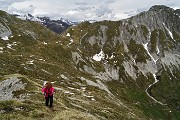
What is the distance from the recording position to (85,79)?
157125mm

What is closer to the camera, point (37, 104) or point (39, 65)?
point (37, 104)

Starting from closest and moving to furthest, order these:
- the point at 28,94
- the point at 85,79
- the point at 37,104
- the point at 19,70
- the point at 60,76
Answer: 1. the point at 37,104
2. the point at 28,94
3. the point at 19,70
4. the point at 60,76
5. the point at 85,79

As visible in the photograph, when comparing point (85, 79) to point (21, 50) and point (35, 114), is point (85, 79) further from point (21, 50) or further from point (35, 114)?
point (35, 114)

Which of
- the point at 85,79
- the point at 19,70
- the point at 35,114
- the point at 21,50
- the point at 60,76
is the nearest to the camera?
the point at 35,114

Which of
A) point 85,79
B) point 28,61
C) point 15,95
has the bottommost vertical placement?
point 85,79

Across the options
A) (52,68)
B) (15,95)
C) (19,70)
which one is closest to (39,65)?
(52,68)

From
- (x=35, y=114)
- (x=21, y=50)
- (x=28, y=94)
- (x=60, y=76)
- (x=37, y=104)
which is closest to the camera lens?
(x=35, y=114)

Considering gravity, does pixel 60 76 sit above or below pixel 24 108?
below

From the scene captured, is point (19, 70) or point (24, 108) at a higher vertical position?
point (24, 108)

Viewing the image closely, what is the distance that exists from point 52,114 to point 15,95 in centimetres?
1483

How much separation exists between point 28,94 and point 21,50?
136 metres

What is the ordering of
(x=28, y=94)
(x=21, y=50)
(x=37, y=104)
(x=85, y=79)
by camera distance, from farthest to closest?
(x=21, y=50) < (x=85, y=79) < (x=28, y=94) < (x=37, y=104)

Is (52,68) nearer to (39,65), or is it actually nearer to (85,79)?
(39,65)

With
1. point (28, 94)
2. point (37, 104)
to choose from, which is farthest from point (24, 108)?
point (28, 94)
